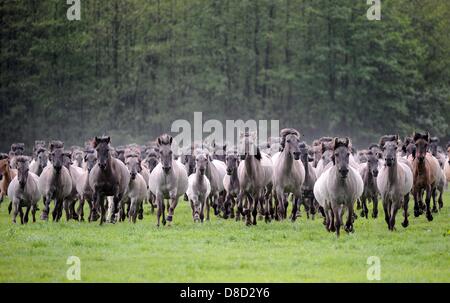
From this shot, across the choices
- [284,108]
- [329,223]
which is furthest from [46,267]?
[284,108]

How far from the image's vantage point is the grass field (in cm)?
1492

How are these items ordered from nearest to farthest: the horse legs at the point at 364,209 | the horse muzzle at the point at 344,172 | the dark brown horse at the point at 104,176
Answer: the horse muzzle at the point at 344,172 → the dark brown horse at the point at 104,176 → the horse legs at the point at 364,209

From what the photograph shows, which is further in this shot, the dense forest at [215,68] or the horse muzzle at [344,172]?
the dense forest at [215,68]

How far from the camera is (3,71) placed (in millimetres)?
69812

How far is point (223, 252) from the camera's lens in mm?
17641

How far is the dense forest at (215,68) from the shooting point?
231 feet

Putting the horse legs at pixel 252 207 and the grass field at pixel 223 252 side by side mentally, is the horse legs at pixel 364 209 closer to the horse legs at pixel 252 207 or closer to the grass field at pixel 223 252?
the grass field at pixel 223 252

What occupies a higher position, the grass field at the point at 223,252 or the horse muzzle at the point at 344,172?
the horse muzzle at the point at 344,172

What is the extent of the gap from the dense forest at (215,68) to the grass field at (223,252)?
48185 mm

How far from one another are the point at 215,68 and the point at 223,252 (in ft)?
193

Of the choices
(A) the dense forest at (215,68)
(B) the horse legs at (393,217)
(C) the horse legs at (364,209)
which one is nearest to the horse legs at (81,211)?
(C) the horse legs at (364,209)

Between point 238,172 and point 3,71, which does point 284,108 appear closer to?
point 3,71

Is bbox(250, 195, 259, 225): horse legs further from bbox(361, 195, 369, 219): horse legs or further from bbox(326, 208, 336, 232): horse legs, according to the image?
bbox(361, 195, 369, 219): horse legs

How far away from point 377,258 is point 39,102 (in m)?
56.3
